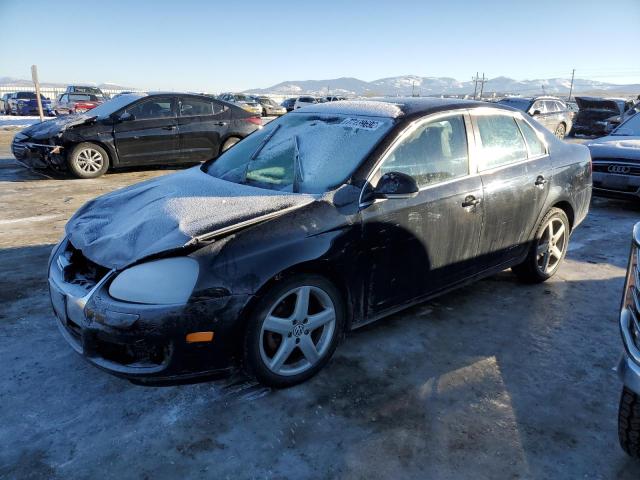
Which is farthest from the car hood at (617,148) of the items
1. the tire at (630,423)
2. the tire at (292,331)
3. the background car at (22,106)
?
the background car at (22,106)

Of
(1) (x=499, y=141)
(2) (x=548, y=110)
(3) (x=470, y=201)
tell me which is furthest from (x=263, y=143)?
(2) (x=548, y=110)

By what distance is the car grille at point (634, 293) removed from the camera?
2.09 meters

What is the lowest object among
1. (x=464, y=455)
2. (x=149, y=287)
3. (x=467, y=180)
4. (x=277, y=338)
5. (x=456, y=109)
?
(x=464, y=455)

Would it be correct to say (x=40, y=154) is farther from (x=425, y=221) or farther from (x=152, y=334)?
(x=425, y=221)

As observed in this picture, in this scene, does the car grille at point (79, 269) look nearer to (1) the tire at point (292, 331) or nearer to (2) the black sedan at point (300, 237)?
(2) the black sedan at point (300, 237)

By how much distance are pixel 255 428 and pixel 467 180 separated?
2190mm

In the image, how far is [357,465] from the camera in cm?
225

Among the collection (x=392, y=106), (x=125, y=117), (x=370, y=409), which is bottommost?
(x=370, y=409)

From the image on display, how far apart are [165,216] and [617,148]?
23.0 ft

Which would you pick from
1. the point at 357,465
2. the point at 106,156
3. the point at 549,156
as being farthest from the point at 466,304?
the point at 106,156

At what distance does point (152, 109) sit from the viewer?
9.34 m

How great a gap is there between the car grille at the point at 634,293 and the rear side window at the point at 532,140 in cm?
203

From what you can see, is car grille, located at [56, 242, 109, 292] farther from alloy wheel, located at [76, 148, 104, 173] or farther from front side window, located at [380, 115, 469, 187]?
alloy wheel, located at [76, 148, 104, 173]

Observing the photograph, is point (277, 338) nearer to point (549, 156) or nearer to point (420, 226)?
point (420, 226)
